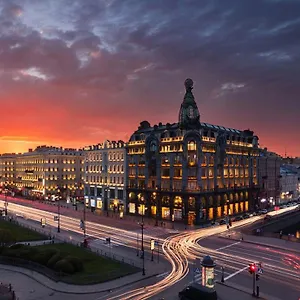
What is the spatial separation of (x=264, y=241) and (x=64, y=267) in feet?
123

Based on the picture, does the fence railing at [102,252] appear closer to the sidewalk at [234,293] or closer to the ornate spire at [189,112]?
the sidewalk at [234,293]

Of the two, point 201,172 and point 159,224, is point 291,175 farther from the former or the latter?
point 159,224

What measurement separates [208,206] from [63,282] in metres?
53.2

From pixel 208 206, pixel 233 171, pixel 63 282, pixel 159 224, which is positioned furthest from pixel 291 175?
pixel 63 282

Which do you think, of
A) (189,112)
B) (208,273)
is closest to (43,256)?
(208,273)

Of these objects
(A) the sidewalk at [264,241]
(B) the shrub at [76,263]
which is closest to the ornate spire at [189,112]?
(A) the sidewalk at [264,241]

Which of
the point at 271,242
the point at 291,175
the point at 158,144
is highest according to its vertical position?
the point at 158,144

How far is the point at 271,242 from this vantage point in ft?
208

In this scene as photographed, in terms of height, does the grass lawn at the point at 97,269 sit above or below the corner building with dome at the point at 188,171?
below

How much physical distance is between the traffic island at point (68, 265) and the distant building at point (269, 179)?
76.0m

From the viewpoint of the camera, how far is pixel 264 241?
64250 millimetres

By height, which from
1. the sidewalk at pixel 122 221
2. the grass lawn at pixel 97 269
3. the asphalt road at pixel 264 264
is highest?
the grass lawn at pixel 97 269

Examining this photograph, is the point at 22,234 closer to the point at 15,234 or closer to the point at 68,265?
the point at 15,234

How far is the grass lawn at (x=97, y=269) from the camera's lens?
40938 mm
